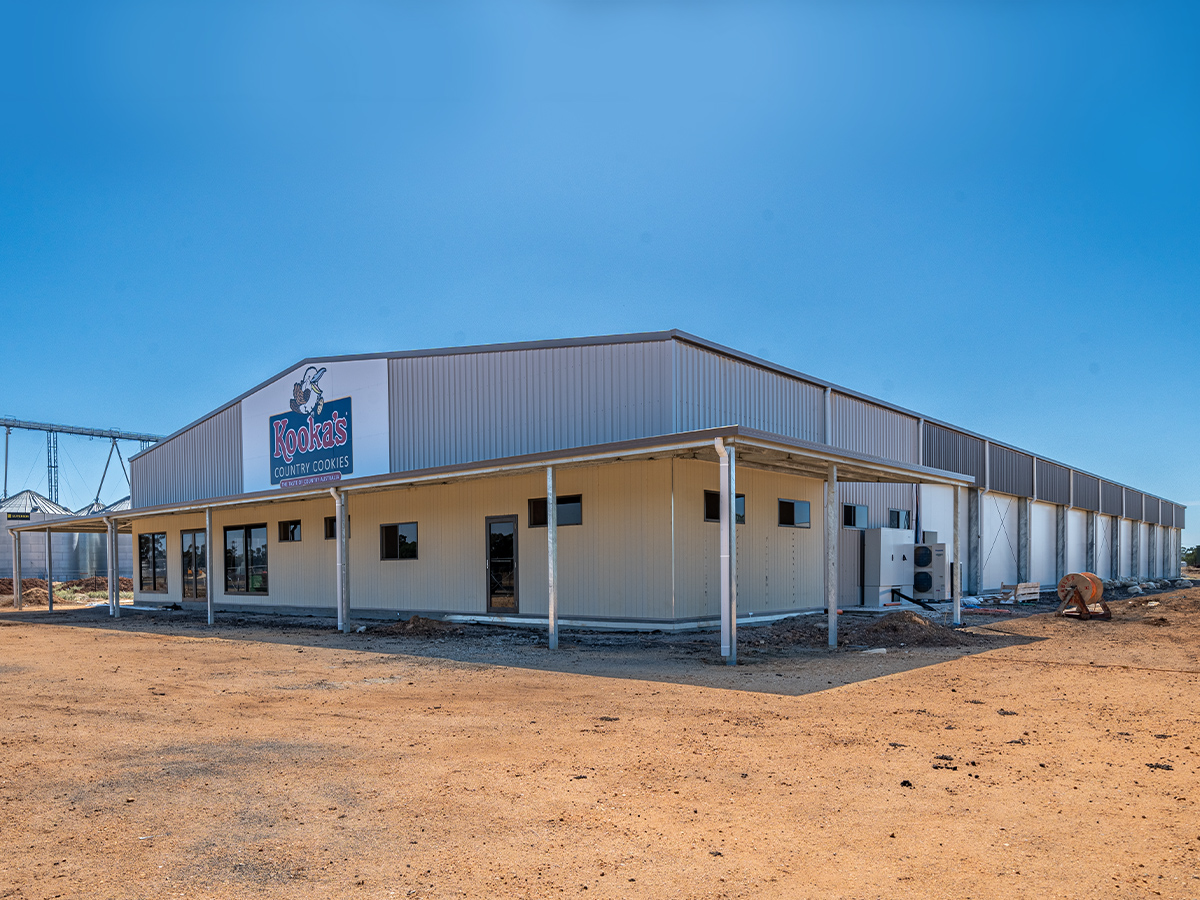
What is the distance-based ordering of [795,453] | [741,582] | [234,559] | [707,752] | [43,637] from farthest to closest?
[234,559]
[43,637]
[741,582]
[795,453]
[707,752]

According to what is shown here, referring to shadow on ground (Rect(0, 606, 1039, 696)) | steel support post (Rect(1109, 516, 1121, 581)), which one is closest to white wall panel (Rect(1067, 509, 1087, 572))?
steel support post (Rect(1109, 516, 1121, 581))

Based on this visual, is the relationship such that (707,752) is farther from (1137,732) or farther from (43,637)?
(43,637)

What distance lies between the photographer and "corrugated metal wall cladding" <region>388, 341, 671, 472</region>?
1661cm

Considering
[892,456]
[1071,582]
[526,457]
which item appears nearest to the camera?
[526,457]

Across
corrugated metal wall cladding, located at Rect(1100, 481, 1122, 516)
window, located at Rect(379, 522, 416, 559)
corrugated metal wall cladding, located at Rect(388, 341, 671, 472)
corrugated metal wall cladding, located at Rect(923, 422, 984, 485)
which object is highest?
corrugated metal wall cladding, located at Rect(388, 341, 671, 472)

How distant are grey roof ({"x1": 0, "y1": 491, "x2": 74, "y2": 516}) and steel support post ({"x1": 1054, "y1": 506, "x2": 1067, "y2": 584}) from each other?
5161 centimetres

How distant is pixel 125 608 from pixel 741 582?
22.3m

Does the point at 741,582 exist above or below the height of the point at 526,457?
below

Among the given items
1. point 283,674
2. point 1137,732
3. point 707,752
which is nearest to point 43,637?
point 283,674

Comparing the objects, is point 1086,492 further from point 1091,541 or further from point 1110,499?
point 1110,499

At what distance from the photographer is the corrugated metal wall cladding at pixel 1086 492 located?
37.8 metres

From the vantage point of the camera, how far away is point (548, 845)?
4641 mm

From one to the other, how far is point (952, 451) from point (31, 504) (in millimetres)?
51695

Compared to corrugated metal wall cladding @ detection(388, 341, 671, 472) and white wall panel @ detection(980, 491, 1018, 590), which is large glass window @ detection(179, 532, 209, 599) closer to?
corrugated metal wall cladding @ detection(388, 341, 671, 472)
